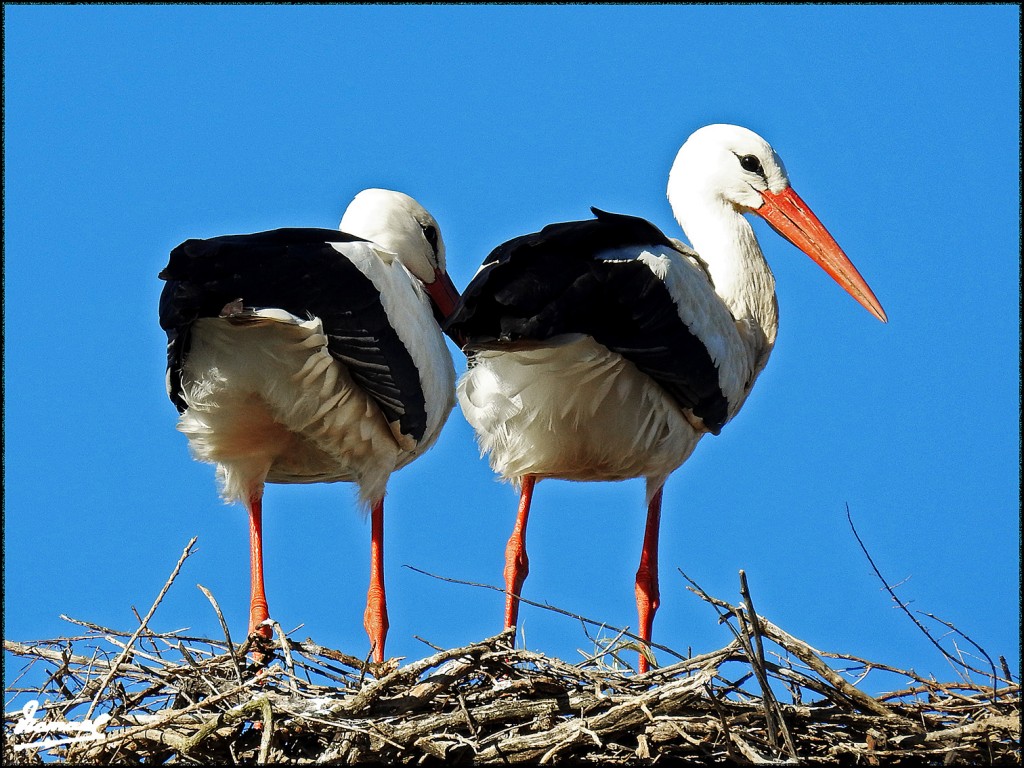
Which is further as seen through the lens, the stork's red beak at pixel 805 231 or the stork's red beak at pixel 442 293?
the stork's red beak at pixel 442 293

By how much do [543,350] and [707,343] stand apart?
0.77 meters

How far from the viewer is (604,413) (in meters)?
5.90

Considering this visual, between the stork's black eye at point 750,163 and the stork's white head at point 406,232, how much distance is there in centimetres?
139

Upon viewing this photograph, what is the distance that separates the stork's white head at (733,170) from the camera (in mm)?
6746

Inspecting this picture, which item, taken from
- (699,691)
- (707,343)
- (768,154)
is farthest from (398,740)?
(768,154)

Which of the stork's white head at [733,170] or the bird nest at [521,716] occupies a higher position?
the stork's white head at [733,170]

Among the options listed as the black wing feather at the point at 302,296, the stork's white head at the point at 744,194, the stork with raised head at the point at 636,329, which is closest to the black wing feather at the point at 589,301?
the stork with raised head at the point at 636,329

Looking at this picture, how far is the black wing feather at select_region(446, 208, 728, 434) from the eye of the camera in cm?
523

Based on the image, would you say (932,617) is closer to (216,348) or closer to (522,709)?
(522,709)

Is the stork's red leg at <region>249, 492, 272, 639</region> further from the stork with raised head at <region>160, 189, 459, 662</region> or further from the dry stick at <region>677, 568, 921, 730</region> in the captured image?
the dry stick at <region>677, 568, 921, 730</region>

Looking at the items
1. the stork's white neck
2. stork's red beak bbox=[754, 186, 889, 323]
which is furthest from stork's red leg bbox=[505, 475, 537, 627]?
stork's red beak bbox=[754, 186, 889, 323]

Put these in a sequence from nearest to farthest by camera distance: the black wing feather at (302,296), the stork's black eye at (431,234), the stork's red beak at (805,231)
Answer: the black wing feather at (302,296) < the stork's red beak at (805,231) < the stork's black eye at (431,234)

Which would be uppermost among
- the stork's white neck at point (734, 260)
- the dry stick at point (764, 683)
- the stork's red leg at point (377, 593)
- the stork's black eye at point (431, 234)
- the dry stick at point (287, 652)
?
the stork's black eye at point (431, 234)

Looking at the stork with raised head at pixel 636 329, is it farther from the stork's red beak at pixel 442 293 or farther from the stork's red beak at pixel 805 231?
the stork's red beak at pixel 442 293
